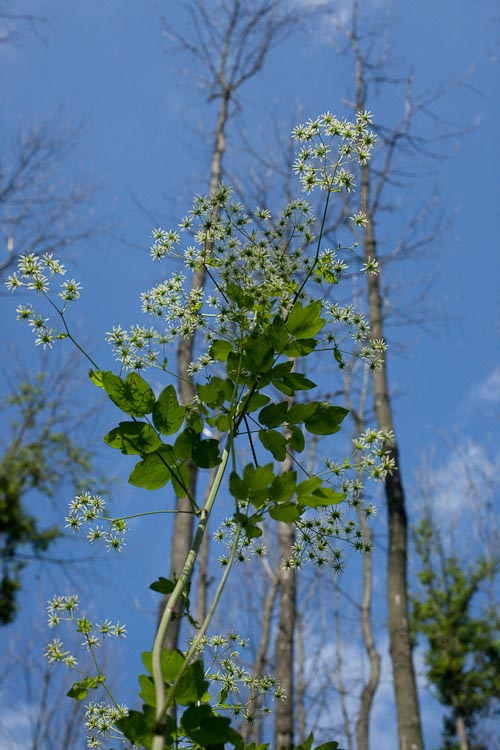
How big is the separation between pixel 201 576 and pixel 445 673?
518 centimetres

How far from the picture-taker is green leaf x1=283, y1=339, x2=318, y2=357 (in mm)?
1364

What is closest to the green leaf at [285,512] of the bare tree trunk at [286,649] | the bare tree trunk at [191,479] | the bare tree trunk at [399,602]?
the bare tree trunk at [191,479]

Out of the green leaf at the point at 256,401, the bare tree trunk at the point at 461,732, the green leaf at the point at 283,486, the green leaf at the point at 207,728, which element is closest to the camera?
the green leaf at the point at 207,728

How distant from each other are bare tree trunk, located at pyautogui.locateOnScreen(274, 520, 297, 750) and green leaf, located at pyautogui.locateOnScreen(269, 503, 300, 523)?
5511 millimetres

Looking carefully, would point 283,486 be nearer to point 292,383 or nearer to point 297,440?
point 297,440

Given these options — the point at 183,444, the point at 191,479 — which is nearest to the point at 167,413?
the point at 183,444

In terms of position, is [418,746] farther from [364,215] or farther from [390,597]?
[364,215]

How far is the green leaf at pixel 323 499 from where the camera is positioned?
1121 millimetres

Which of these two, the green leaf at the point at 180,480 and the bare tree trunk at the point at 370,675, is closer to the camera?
the green leaf at the point at 180,480

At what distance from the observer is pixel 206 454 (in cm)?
124

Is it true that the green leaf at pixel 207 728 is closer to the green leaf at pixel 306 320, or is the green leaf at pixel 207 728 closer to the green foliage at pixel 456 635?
the green leaf at pixel 306 320

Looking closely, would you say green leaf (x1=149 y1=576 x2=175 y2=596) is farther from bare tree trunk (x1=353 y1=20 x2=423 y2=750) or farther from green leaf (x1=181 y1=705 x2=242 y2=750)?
bare tree trunk (x1=353 y1=20 x2=423 y2=750)

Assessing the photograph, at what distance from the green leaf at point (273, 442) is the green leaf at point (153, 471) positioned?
6.9 inches

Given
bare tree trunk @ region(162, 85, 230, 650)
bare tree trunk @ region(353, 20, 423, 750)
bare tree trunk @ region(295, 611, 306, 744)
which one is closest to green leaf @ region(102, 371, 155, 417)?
bare tree trunk @ region(162, 85, 230, 650)
